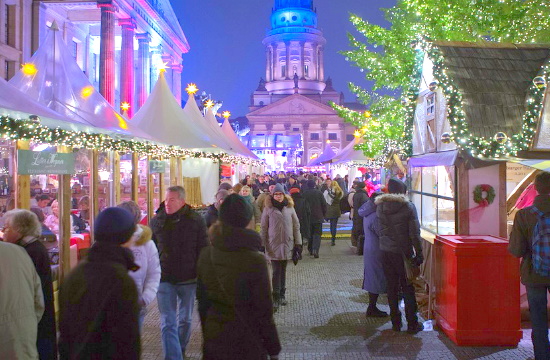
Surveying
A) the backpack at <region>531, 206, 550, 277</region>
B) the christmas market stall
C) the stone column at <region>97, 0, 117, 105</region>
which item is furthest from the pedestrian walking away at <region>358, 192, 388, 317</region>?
the stone column at <region>97, 0, 117, 105</region>

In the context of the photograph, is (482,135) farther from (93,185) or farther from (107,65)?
(107,65)

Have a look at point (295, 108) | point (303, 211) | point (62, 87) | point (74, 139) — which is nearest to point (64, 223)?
point (74, 139)

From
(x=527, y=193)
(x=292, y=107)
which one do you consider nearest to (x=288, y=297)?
(x=527, y=193)

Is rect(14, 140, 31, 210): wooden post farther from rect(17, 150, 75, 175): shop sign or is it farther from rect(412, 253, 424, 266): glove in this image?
rect(412, 253, 424, 266): glove

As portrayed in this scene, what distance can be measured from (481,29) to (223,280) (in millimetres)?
13672

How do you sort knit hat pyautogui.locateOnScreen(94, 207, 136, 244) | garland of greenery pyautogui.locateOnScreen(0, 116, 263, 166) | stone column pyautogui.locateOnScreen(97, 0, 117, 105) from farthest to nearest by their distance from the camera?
stone column pyautogui.locateOnScreen(97, 0, 117, 105), garland of greenery pyautogui.locateOnScreen(0, 116, 263, 166), knit hat pyautogui.locateOnScreen(94, 207, 136, 244)

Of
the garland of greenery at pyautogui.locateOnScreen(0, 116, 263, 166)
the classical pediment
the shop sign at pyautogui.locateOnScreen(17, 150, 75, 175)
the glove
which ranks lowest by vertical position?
the glove

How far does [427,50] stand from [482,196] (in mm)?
2418

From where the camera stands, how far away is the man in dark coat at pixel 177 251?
202 inches

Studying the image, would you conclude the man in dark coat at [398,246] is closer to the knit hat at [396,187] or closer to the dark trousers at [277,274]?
the knit hat at [396,187]

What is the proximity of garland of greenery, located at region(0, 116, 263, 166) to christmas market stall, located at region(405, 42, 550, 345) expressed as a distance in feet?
16.6

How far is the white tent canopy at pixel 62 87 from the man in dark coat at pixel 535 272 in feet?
20.4

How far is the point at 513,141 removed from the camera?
302 inches

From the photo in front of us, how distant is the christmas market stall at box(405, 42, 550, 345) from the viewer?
7.39m
